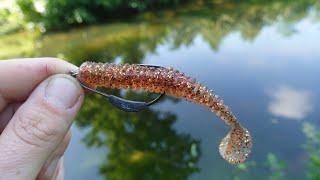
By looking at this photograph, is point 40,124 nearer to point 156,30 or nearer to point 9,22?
point 156,30

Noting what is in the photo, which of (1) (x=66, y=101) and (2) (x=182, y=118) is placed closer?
(1) (x=66, y=101)

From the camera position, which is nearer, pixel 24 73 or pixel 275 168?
pixel 24 73

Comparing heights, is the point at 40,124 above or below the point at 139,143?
above

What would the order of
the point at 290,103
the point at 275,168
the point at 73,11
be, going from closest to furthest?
the point at 275,168 → the point at 290,103 → the point at 73,11

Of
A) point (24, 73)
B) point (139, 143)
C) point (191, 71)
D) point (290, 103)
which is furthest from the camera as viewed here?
point (191, 71)

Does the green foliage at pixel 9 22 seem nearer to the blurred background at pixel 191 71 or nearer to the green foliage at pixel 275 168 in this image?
the blurred background at pixel 191 71

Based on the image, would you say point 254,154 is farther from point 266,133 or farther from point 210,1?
point 210,1

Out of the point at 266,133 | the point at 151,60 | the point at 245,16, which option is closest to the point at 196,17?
the point at 245,16

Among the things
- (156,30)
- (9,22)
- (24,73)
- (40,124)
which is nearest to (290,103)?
(156,30)
